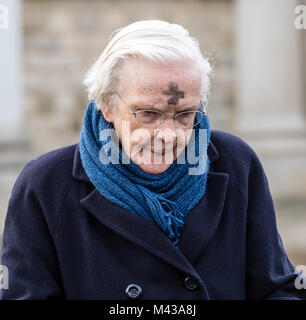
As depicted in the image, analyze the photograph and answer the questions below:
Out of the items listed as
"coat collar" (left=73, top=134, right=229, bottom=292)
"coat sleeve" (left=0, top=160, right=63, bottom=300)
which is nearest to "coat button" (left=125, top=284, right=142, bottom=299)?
"coat collar" (left=73, top=134, right=229, bottom=292)

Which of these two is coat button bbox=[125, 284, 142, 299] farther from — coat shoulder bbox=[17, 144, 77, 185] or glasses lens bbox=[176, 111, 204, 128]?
glasses lens bbox=[176, 111, 204, 128]

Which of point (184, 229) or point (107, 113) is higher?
point (107, 113)

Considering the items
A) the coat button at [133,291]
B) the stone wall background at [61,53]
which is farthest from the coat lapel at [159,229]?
the stone wall background at [61,53]

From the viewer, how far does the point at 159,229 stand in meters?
2.27

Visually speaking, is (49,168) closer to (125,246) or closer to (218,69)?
(125,246)

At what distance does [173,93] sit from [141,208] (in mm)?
411

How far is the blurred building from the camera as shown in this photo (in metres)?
7.61

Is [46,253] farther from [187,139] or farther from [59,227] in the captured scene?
[187,139]

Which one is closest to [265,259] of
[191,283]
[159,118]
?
[191,283]

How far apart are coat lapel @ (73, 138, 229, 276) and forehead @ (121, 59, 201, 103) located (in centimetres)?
38

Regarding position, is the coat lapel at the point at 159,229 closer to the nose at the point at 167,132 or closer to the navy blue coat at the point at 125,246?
the navy blue coat at the point at 125,246

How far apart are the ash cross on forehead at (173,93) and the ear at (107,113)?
25 cm

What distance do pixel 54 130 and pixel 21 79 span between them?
81cm

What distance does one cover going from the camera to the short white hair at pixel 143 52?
218 cm
